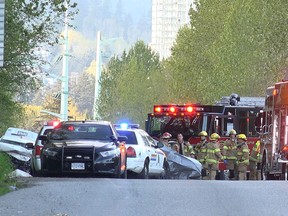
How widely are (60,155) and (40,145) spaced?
121 inches

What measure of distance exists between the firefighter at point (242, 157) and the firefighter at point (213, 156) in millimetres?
1188

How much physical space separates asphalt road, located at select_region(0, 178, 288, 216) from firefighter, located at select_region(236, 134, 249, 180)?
1167 cm

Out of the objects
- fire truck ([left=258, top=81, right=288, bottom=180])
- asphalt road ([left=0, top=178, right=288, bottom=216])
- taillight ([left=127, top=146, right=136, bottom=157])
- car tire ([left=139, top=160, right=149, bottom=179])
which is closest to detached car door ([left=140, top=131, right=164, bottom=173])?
car tire ([left=139, top=160, right=149, bottom=179])

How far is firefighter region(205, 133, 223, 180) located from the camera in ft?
102

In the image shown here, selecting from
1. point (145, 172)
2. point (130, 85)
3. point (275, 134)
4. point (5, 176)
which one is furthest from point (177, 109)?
point (130, 85)

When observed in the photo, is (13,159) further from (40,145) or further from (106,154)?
(106,154)

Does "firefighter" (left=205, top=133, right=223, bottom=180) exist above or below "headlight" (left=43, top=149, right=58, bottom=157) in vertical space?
below

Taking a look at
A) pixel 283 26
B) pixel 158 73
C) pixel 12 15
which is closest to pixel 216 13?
pixel 283 26

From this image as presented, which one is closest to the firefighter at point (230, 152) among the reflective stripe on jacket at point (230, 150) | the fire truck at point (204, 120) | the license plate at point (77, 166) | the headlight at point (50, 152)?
the reflective stripe on jacket at point (230, 150)

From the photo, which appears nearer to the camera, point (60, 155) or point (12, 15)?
point (60, 155)

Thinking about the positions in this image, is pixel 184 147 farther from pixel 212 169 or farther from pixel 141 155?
pixel 141 155

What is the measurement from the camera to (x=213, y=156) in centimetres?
3148

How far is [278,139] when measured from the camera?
2706 centimetres

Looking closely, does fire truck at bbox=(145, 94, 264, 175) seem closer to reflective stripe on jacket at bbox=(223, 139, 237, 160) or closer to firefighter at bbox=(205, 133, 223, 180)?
reflective stripe on jacket at bbox=(223, 139, 237, 160)
